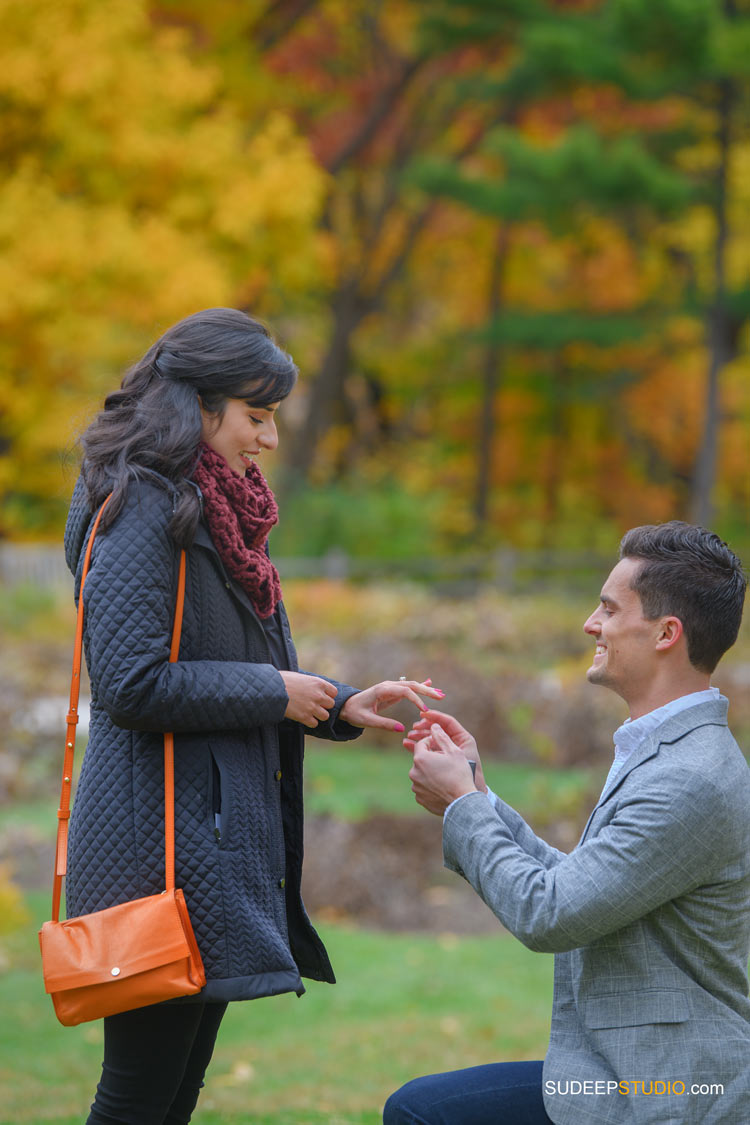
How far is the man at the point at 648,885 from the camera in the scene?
1.96 meters

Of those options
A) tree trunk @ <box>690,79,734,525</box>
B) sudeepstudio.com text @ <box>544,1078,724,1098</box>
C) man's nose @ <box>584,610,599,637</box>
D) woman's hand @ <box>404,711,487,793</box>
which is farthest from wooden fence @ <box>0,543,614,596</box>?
sudeepstudio.com text @ <box>544,1078,724,1098</box>

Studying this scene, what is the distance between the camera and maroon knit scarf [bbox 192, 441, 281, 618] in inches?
92.0

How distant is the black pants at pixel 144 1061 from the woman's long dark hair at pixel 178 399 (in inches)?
33.3

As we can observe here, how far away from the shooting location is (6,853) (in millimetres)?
7078

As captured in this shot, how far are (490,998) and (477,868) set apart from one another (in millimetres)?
3737

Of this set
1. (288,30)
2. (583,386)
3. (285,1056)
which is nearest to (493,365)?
(583,386)

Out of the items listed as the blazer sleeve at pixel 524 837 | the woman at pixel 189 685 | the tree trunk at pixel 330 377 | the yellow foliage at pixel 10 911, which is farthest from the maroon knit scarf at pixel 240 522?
the tree trunk at pixel 330 377

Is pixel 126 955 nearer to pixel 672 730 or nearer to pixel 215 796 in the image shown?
pixel 215 796

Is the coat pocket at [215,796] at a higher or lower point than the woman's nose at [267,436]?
lower

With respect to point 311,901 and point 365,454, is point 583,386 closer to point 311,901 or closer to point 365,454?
point 365,454

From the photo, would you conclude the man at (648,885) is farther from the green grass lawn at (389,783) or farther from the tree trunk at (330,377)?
the tree trunk at (330,377)

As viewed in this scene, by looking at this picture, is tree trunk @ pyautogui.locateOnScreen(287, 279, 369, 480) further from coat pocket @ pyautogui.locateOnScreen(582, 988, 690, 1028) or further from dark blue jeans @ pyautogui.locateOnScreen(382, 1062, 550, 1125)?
coat pocket @ pyautogui.locateOnScreen(582, 988, 690, 1028)

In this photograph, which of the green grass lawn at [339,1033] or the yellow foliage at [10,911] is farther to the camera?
the yellow foliage at [10,911]

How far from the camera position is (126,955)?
215cm
